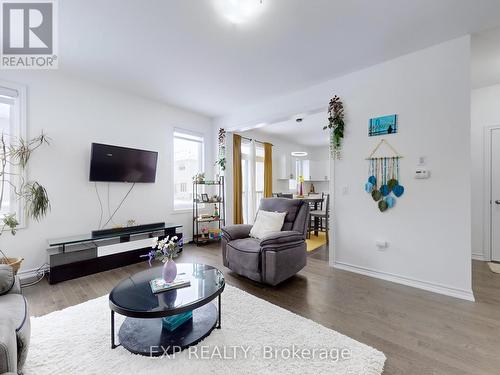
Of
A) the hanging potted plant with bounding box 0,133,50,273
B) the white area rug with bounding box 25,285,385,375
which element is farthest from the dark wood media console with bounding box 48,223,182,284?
the white area rug with bounding box 25,285,385,375

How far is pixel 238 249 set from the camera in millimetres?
2789

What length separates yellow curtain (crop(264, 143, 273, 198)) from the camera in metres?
6.39

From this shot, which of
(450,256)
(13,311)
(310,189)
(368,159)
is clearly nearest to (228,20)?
(368,159)

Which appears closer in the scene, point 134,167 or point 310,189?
point 134,167

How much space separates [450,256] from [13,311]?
12.3 feet

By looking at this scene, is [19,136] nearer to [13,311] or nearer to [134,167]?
[134,167]

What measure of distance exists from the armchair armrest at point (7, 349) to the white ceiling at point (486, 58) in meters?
4.34

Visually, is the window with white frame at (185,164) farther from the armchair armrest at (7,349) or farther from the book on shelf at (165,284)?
the armchair armrest at (7,349)

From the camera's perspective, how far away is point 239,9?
6.58 feet

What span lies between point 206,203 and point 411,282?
3673mm

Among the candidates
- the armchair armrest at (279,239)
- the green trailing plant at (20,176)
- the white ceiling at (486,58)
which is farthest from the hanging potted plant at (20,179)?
the white ceiling at (486,58)

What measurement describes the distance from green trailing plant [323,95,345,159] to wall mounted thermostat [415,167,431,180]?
0.95 m

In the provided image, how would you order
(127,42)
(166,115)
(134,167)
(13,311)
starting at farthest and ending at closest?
(166,115), (134,167), (127,42), (13,311)

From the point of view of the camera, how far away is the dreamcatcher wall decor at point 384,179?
2801mm
